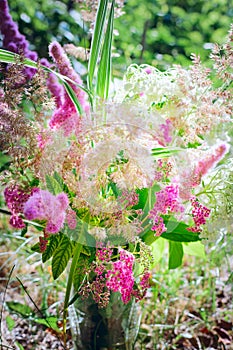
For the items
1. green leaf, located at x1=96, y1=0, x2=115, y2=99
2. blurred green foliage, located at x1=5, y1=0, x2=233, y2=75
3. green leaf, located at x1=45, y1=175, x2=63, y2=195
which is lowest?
green leaf, located at x1=45, y1=175, x2=63, y2=195

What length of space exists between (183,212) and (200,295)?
1.82ft

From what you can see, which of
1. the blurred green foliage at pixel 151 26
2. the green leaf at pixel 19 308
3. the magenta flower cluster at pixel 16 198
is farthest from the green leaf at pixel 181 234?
the blurred green foliage at pixel 151 26

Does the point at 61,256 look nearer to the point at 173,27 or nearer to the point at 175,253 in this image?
the point at 175,253

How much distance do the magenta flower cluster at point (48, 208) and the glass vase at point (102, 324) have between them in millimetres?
205

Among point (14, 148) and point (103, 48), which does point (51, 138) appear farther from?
point (103, 48)

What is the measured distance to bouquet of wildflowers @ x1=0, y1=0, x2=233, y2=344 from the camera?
2.06 ft

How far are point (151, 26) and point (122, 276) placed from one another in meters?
1.21

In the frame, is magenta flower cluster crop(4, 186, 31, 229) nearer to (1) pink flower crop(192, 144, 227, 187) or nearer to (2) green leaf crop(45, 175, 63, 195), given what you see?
(2) green leaf crop(45, 175, 63, 195)

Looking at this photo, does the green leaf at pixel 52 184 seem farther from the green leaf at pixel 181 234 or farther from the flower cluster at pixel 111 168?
the green leaf at pixel 181 234

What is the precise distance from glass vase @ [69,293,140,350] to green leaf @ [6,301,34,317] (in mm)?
269

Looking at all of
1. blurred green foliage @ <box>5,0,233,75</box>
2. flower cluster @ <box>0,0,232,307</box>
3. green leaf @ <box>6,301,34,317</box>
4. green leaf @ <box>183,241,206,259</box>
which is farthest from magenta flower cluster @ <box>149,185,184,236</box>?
blurred green foliage @ <box>5,0,233,75</box>

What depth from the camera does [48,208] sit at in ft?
1.96

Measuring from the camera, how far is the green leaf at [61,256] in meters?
0.71

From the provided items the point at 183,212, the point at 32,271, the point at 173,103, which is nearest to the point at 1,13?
the point at 173,103
